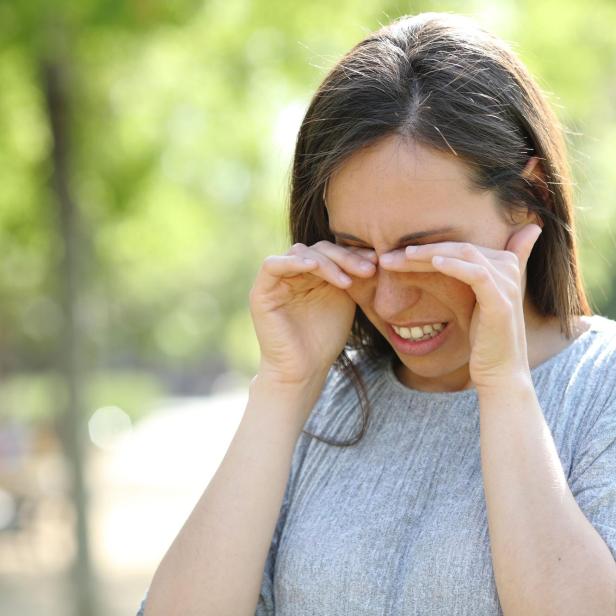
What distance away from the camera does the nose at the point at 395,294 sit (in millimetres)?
2205

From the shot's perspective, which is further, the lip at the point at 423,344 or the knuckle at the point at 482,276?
the lip at the point at 423,344

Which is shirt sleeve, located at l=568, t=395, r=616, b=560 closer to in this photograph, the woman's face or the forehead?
the woman's face

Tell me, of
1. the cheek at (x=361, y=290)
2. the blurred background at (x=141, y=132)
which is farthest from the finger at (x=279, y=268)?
the blurred background at (x=141, y=132)

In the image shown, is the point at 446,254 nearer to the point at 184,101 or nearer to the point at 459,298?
the point at 459,298

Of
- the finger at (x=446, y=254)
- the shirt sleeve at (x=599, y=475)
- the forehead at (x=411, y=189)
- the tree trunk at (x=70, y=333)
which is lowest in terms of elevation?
the tree trunk at (x=70, y=333)

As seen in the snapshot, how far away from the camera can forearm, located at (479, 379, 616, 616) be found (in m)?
1.84

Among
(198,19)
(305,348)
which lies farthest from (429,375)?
(198,19)

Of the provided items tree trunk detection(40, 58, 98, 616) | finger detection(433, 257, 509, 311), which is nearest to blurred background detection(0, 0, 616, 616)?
tree trunk detection(40, 58, 98, 616)

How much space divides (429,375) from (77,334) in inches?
211

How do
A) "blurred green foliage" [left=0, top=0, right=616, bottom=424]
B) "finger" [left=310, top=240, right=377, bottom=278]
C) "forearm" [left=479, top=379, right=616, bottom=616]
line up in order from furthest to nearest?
"blurred green foliage" [left=0, top=0, right=616, bottom=424]
"finger" [left=310, top=240, right=377, bottom=278]
"forearm" [left=479, top=379, right=616, bottom=616]

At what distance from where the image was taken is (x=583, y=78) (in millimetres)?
7199

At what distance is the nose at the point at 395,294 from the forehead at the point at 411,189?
0.10 meters

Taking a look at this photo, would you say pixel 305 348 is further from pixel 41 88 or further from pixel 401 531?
pixel 41 88

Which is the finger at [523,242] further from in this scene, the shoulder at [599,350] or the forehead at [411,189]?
the shoulder at [599,350]
